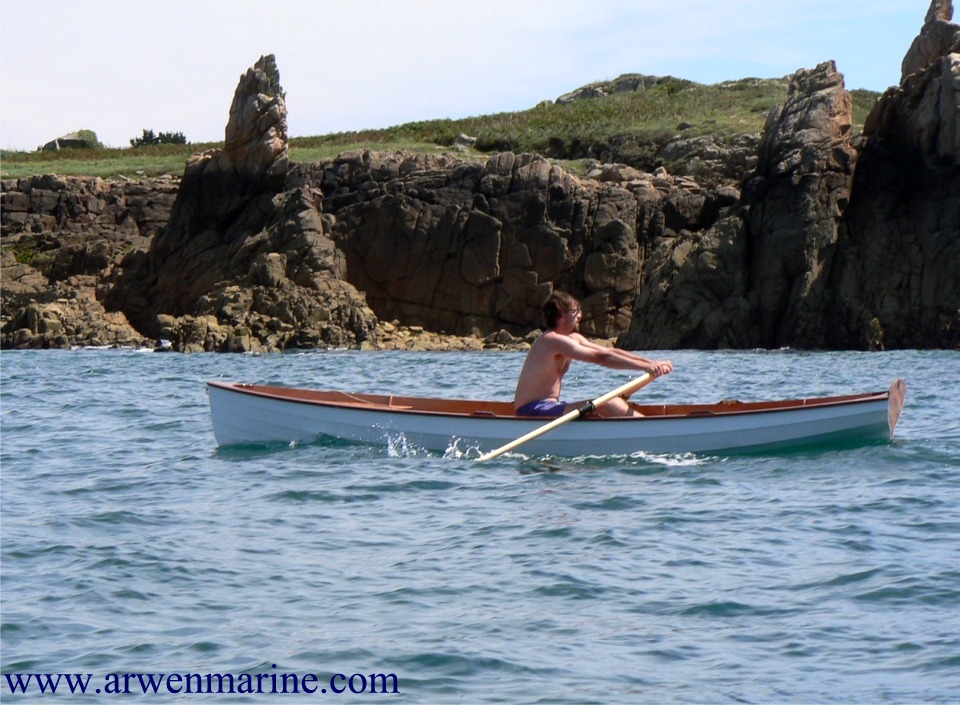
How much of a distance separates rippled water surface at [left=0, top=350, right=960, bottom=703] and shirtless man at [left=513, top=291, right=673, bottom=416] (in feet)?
1.72

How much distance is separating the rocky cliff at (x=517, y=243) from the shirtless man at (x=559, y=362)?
25.0 meters

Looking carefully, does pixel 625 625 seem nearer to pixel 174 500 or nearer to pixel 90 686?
pixel 90 686

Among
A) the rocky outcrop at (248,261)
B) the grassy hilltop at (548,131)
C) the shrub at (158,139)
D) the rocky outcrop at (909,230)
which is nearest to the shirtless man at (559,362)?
the rocky outcrop at (909,230)

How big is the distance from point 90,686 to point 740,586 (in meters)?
3.53

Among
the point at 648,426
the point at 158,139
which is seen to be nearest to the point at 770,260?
the point at 648,426

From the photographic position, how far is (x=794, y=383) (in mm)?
22688

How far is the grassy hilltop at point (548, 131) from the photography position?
193 ft

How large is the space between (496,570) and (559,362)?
180 inches

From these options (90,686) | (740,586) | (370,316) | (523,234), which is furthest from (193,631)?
(523,234)

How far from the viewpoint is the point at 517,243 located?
44.4m

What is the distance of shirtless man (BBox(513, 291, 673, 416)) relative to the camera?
38.3ft

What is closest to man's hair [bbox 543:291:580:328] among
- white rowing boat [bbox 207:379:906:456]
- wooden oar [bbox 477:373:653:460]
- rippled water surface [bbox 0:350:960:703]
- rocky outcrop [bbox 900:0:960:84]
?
wooden oar [bbox 477:373:653:460]

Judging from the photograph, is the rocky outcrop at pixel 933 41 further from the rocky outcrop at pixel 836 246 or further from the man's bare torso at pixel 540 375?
the man's bare torso at pixel 540 375

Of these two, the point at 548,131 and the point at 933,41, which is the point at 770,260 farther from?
the point at 548,131
